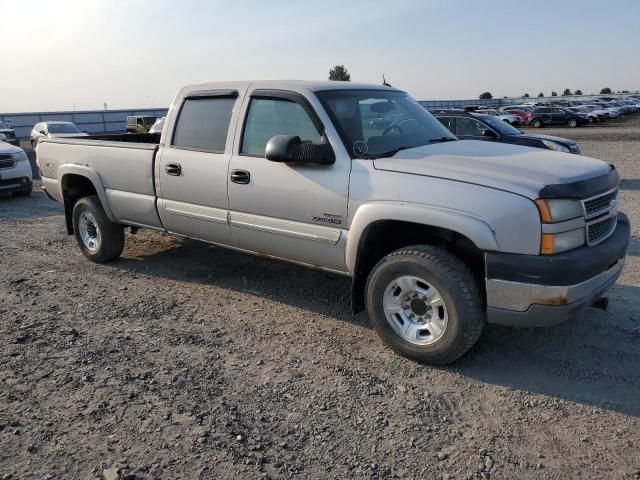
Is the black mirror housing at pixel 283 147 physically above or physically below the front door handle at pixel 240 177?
above

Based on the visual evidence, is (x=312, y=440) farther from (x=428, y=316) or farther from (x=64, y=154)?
(x=64, y=154)

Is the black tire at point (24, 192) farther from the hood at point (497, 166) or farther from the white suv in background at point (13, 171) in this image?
the hood at point (497, 166)

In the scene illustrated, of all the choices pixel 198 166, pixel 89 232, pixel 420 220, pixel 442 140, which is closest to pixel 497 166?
pixel 420 220

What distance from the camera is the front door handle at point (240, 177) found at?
15.0ft

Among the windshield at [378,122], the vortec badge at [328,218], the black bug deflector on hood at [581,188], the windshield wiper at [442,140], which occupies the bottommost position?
the vortec badge at [328,218]

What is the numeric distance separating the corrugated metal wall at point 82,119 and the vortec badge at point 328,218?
35.0 meters

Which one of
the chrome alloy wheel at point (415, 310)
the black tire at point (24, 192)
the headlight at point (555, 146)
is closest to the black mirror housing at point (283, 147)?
the chrome alloy wheel at point (415, 310)

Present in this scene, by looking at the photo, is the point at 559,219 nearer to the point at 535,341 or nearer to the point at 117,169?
the point at 535,341

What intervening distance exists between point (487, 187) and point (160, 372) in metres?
2.52

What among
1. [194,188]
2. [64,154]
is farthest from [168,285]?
[64,154]

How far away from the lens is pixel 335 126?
13.8ft

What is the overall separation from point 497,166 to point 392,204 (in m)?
0.75

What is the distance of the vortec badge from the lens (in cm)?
409

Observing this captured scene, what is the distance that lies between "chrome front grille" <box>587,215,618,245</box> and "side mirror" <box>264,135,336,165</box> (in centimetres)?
181
